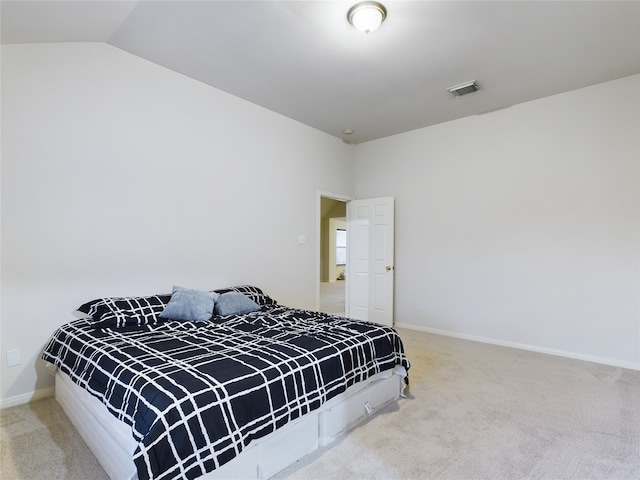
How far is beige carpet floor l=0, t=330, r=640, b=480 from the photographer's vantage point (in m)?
1.81

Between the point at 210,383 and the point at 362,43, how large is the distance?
107 inches

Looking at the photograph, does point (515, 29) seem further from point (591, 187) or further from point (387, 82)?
point (591, 187)

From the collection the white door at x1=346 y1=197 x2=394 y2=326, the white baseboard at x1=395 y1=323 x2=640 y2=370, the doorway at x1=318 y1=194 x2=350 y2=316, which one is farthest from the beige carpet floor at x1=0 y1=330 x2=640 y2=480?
the doorway at x1=318 y1=194 x2=350 y2=316

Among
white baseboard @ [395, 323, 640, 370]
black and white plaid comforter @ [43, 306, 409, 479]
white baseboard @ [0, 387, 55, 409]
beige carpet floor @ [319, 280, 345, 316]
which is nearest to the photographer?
black and white plaid comforter @ [43, 306, 409, 479]

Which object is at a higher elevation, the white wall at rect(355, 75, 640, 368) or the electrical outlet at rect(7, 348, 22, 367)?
the white wall at rect(355, 75, 640, 368)

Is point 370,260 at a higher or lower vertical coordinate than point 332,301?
higher

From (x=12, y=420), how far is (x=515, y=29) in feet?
14.9

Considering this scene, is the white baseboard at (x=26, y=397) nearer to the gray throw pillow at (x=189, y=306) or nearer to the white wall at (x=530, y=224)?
the gray throw pillow at (x=189, y=306)

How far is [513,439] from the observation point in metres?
2.11

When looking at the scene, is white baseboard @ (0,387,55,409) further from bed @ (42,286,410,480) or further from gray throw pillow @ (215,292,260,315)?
gray throw pillow @ (215,292,260,315)

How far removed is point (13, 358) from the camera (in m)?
2.51

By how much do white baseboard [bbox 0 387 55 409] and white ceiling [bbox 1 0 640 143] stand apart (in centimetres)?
257

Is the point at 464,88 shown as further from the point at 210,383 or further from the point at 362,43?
the point at 210,383

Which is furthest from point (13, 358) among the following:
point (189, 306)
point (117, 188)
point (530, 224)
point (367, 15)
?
point (530, 224)
